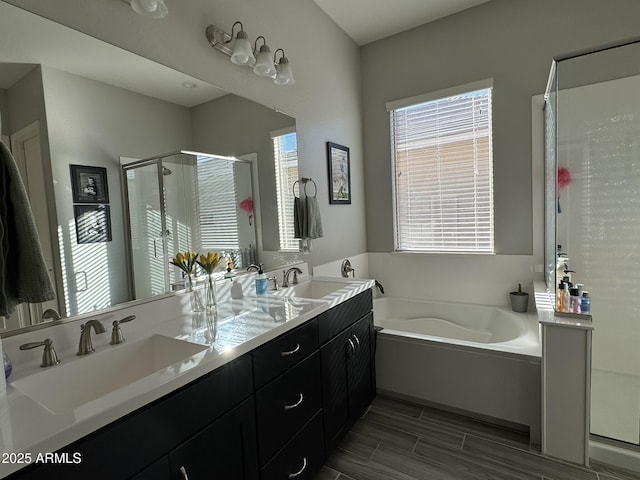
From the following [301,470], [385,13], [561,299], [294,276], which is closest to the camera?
[301,470]

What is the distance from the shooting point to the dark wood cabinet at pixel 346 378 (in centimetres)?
176

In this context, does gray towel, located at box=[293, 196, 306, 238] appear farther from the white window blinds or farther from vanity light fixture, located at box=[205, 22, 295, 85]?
vanity light fixture, located at box=[205, 22, 295, 85]

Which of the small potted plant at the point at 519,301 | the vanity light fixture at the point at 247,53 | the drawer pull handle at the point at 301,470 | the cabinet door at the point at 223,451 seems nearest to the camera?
the cabinet door at the point at 223,451

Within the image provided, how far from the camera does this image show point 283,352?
1418mm

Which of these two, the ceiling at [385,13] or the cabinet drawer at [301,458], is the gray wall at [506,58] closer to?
the ceiling at [385,13]

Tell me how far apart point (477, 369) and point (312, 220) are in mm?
1454

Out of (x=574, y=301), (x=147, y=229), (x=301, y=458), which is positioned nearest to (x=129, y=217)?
(x=147, y=229)

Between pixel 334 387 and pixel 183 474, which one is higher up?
pixel 183 474

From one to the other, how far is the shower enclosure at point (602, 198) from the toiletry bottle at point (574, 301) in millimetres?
381

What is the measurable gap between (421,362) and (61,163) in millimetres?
2255

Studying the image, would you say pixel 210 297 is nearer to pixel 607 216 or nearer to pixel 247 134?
pixel 247 134

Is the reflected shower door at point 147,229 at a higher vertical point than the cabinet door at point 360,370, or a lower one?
higher

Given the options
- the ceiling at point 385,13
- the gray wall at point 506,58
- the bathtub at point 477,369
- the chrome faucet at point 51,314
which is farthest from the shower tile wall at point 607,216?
the chrome faucet at point 51,314

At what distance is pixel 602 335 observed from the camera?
2281mm
